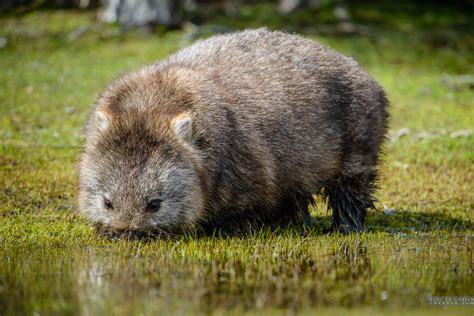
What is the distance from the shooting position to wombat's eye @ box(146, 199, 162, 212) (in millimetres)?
7078

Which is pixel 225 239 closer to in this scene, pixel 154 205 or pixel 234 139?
pixel 154 205

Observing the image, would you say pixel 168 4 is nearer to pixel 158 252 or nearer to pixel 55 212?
pixel 55 212

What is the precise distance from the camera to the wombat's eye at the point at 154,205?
23.2ft

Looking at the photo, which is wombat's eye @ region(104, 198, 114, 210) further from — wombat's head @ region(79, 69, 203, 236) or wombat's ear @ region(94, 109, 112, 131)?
wombat's ear @ region(94, 109, 112, 131)

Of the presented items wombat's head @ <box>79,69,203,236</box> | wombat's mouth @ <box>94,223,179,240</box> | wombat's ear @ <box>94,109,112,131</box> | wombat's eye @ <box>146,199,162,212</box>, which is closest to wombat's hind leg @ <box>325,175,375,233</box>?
wombat's head @ <box>79,69,203,236</box>

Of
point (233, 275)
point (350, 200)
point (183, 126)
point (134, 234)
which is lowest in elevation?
point (233, 275)

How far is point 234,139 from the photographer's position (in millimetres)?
7750

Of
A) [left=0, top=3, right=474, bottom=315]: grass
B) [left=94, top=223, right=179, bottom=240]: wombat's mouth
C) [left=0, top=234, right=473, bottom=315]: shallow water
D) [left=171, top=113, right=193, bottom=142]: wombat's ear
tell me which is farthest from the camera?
[left=171, top=113, right=193, bottom=142]: wombat's ear

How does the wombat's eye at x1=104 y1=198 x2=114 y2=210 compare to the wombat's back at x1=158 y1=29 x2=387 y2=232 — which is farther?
the wombat's back at x1=158 y1=29 x2=387 y2=232

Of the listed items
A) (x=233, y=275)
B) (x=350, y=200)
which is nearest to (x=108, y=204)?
(x=233, y=275)

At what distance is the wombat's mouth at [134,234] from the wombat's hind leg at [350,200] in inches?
91.0

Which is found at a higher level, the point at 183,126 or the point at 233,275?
the point at 183,126

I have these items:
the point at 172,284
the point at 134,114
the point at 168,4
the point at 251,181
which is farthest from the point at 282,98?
the point at 168,4

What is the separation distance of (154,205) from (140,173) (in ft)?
0.94
